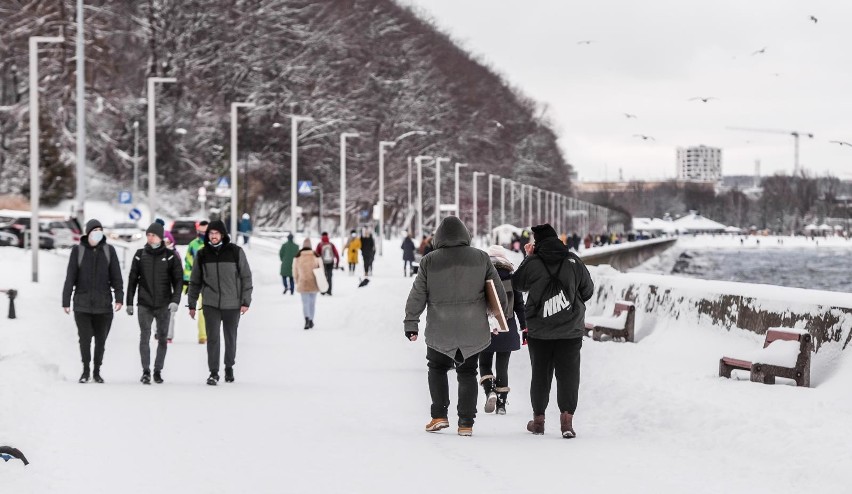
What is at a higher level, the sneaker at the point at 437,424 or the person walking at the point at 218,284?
the person walking at the point at 218,284

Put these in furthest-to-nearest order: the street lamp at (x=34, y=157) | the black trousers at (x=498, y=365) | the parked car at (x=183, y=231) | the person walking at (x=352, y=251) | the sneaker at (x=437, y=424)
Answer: the parked car at (x=183, y=231) < the person walking at (x=352, y=251) < the street lamp at (x=34, y=157) < the black trousers at (x=498, y=365) < the sneaker at (x=437, y=424)

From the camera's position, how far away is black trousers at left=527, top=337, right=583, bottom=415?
11336mm

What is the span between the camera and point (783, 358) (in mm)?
13219

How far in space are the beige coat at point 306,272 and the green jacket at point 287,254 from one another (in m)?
8.85

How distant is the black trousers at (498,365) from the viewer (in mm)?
12959

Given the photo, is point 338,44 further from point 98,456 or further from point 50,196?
point 98,456

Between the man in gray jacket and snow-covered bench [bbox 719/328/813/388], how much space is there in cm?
316

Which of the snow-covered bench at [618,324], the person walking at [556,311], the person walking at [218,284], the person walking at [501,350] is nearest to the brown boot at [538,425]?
the person walking at [556,311]

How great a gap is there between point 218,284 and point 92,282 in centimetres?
122

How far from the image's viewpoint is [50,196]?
258ft

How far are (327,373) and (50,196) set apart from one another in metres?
64.3

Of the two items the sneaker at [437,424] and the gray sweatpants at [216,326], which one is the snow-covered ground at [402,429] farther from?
the gray sweatpants at [216,326]

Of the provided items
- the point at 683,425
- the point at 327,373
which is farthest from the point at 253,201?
the point at 683,425

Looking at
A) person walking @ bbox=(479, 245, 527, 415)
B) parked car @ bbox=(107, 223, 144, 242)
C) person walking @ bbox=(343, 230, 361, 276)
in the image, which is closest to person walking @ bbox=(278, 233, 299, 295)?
person walking @ bbox=(343, 230, 361, 276)
